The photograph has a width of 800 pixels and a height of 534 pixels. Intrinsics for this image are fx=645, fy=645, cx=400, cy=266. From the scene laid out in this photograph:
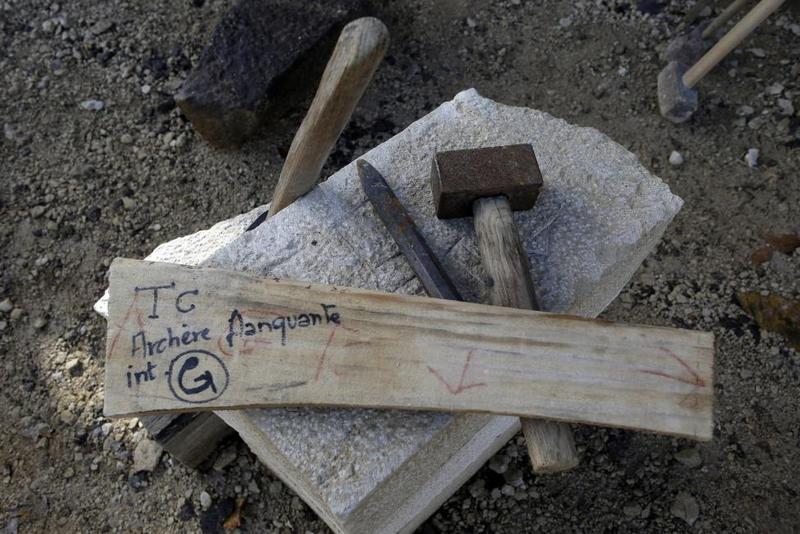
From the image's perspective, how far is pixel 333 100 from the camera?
5.17ft

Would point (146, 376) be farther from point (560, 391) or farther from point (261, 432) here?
point (560, 391)

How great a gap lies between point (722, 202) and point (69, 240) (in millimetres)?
3063

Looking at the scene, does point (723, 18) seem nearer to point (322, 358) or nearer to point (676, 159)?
point (676, 159)

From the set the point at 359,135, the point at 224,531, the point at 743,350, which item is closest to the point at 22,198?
the point at 359,135

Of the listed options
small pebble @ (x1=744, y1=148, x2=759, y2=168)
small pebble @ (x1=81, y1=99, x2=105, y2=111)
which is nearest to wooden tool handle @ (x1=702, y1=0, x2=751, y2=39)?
small pebble @ (x1=744, y1=148, x2=759, y2=168)

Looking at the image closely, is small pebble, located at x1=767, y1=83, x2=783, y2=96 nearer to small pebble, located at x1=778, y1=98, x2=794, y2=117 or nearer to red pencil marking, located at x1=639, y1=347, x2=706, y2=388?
small pebble, located at x1=778, y1=98, x2=794, y2=117

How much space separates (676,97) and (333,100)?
93.5 inches

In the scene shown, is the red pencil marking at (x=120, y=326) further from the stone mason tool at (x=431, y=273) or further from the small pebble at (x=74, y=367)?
the small pebble at (x=74, y=367)

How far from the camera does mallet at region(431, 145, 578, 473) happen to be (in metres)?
1.64

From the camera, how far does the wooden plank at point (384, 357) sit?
1.45 meters

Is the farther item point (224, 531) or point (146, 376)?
point (224, 531)

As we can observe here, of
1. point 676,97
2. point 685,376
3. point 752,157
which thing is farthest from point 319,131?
point 752,157

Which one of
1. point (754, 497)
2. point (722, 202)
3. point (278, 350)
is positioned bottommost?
point (754, 497)

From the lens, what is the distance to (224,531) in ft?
Result: 7.75
